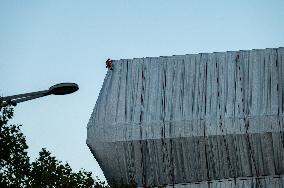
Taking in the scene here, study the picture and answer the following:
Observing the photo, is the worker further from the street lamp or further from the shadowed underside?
the street lamp

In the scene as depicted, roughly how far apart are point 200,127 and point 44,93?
2162 centimetres

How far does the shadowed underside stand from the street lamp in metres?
20.4

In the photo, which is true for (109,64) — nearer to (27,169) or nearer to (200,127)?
(200,127)

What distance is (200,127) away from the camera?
2973cm

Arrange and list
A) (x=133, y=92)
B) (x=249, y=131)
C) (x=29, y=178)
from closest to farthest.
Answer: (x=29, y=178) → (x=249, y=131) → (x=133, y=92)

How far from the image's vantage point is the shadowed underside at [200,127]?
29.7 m

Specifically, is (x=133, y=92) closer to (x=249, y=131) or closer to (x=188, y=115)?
(x=188, y=115)

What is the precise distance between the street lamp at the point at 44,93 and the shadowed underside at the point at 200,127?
2039 cm

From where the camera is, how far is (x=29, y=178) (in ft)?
44.8

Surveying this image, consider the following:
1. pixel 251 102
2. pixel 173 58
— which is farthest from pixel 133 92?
pixel 251 102

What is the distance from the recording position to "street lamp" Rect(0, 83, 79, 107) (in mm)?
8406

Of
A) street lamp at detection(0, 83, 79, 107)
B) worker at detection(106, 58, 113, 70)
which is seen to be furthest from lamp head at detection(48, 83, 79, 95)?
worker at detection(106, 58, 113, 70)

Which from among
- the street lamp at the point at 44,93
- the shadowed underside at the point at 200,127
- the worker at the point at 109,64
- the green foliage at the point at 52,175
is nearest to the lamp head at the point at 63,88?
the street lamp at the point at 44,93

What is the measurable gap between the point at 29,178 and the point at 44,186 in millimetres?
539
